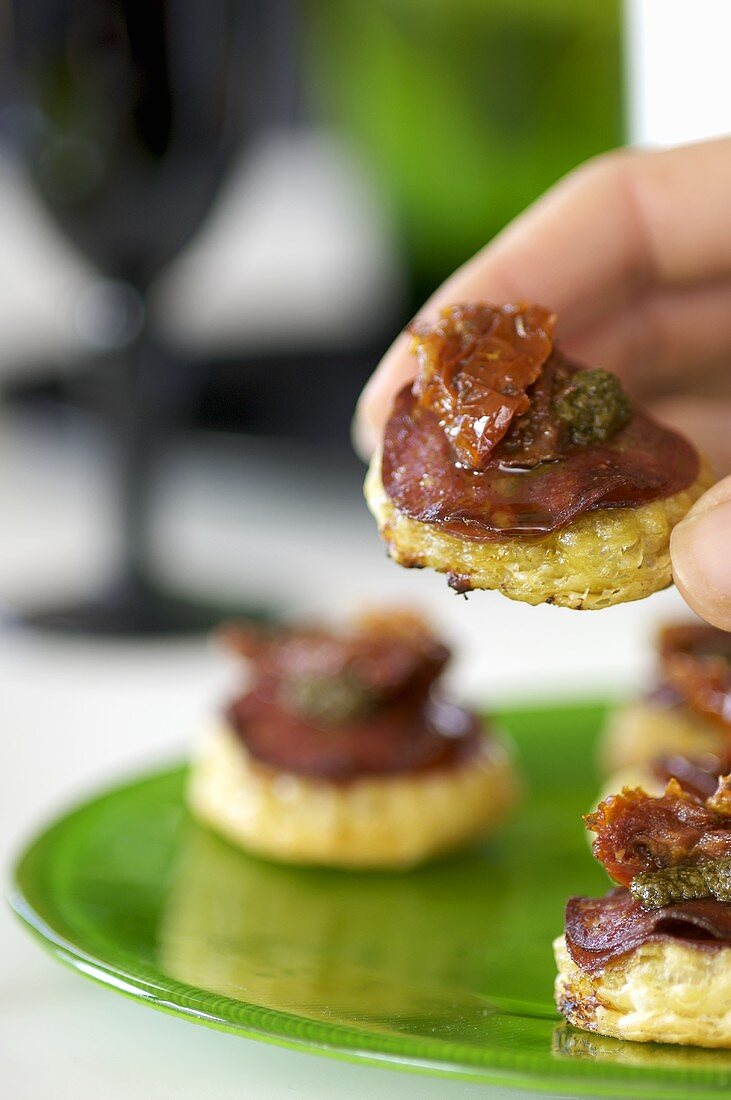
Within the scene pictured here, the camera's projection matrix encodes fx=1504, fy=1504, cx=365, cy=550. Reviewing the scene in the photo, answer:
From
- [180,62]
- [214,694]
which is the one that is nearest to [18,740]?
[214,694]

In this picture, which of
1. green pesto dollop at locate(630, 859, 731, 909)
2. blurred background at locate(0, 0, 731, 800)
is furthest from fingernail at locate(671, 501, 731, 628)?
blurred background at locate(0, 0, 731, 800)

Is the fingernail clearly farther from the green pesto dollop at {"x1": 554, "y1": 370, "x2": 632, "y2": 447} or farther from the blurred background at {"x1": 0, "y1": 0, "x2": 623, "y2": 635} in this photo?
the blurred background at {"x1": 0, "y1": 0, "x2": 623, "y2": 635}

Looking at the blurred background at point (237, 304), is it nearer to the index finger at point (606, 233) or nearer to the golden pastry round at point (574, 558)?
the index finger at point (606, 233)

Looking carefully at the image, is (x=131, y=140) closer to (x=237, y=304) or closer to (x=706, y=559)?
(x=706, y=559)

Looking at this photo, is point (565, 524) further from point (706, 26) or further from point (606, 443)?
point (706, 26)

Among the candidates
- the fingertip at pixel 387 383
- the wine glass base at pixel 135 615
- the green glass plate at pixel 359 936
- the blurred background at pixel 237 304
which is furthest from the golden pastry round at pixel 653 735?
the wine glass base at pixel 135 615

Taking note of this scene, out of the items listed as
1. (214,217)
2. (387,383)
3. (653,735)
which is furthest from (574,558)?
(214,217)

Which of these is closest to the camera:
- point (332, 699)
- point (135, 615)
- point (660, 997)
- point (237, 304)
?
point (660, 997)
